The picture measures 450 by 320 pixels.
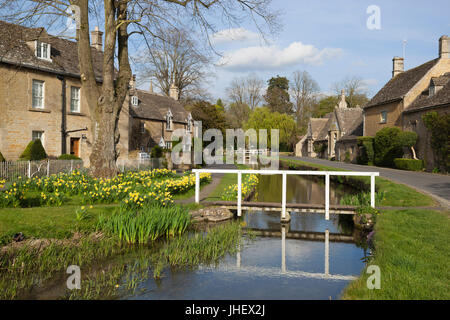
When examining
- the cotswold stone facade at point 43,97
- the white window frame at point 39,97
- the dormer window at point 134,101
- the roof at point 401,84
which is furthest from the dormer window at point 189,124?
the white window frame at point 39,97

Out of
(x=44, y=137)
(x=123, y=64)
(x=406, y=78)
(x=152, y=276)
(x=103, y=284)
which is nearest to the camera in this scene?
(x=103, y=284)

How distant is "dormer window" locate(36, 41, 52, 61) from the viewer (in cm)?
2188

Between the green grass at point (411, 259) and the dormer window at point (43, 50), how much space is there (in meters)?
21.5

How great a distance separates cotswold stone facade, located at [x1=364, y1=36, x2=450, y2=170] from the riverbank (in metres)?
19.2

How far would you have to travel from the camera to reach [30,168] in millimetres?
17188

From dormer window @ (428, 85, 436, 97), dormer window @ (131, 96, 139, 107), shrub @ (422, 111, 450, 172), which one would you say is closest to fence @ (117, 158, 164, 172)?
dormer window @ (131, 96, 139, 107)

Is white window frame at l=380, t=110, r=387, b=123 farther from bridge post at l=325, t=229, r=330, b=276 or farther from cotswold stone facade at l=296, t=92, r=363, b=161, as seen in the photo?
bridge post at l=325, t=229, r=330, b=276

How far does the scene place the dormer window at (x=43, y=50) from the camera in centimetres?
2188

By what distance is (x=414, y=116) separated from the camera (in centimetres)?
2941

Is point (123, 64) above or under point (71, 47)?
under

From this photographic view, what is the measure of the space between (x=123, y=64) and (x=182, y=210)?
337 inches
